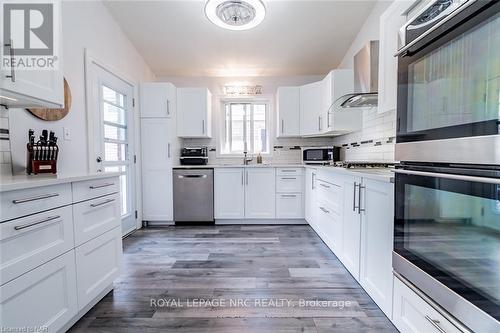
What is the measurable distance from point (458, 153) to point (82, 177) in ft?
5.89

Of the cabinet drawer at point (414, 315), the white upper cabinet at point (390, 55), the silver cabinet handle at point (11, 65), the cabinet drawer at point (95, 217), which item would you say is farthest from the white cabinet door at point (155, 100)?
the cabinet drawer at point (414, 315)

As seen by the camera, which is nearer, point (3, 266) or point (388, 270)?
point (3, 266)

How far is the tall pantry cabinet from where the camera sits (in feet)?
11.2

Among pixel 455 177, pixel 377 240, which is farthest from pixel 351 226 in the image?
pixel 455 177

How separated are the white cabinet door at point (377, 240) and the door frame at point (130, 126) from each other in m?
2.54

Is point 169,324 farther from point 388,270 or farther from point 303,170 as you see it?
point 303,170

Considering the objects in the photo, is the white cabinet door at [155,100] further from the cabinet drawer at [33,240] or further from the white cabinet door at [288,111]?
the cabinet drawer at [33,240]

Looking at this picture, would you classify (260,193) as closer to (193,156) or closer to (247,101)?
(193,156)

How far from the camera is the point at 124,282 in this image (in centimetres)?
190

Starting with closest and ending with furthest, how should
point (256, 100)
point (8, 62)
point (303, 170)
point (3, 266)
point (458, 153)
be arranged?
1. point (458, 153)
2. point (3, 266)
3. point (8, 62)
4. point (303, 170)
5. point (256, 100)

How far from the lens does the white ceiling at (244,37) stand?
108 inches

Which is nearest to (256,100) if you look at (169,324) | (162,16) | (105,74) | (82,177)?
(162,16)

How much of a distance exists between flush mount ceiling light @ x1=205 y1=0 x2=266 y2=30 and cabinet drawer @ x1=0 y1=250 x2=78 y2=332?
2194mm

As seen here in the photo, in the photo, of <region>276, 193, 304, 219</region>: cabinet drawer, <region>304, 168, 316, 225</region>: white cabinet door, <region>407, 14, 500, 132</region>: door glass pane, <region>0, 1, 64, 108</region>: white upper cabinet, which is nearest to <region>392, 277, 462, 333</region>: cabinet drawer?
<region>407, 14, 500, 132</region>: door glass pane
